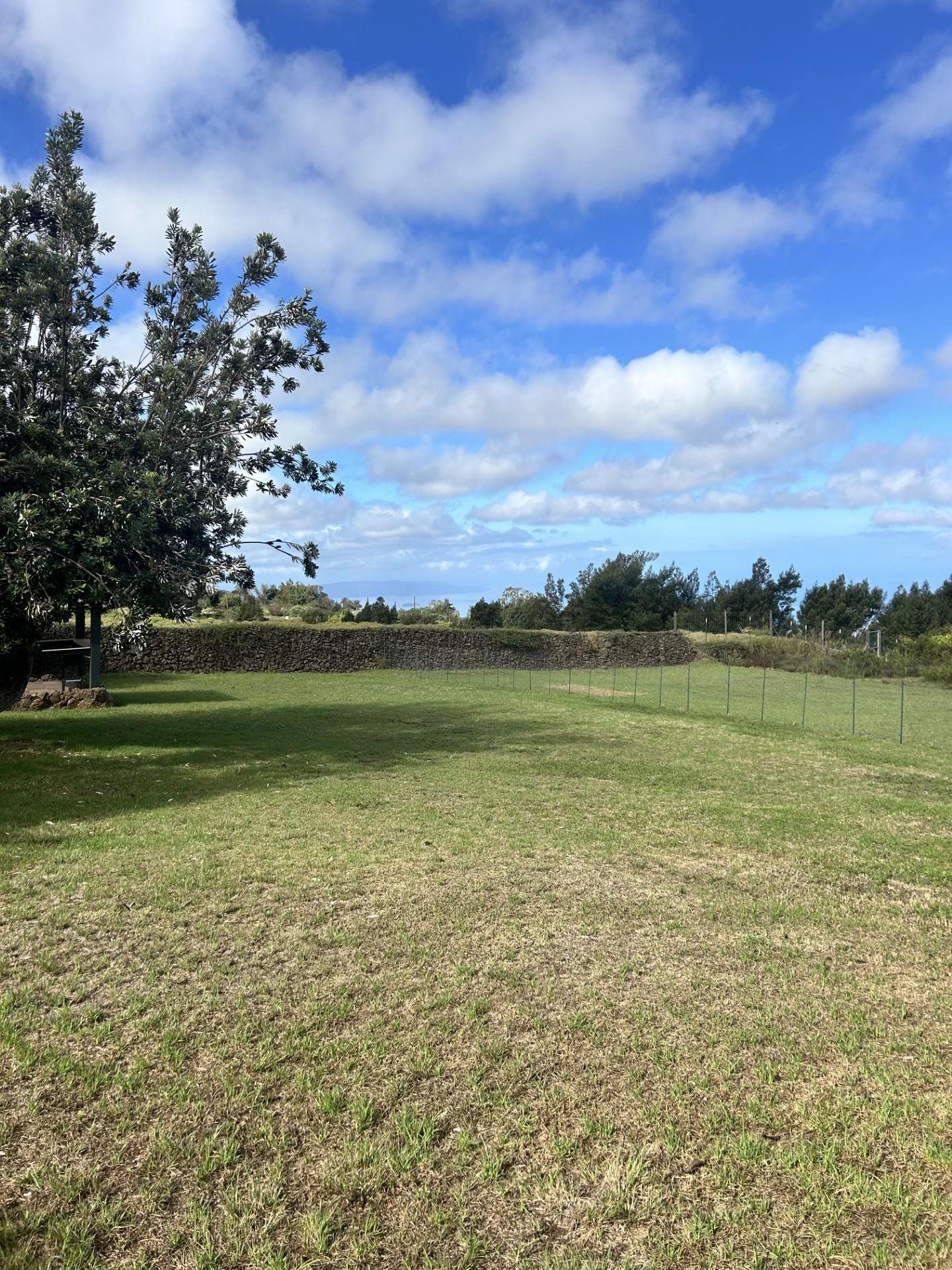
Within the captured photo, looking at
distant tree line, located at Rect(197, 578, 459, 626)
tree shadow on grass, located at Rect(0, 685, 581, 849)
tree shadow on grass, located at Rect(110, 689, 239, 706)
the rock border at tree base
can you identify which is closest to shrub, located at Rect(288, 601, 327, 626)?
distant tree line, located at Rect(197, 578, 459, 626)

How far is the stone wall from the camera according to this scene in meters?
33.8

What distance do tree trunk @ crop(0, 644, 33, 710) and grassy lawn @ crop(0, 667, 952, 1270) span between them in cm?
346

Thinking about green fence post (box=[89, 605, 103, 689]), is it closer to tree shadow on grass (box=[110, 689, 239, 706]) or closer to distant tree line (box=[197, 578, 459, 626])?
tree shadow on grass (box=[110, 689, 239, 706])

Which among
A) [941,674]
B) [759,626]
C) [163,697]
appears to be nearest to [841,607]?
[759,626]

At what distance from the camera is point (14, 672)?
453 inches

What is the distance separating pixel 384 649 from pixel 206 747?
84.7 ft

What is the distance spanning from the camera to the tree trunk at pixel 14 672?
37.2ft

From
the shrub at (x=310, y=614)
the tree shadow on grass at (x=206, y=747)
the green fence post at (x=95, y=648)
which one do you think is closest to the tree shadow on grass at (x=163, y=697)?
the tree shadow on grass at (x=206, y=747)

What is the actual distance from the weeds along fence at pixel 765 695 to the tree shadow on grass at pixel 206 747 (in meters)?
6.40

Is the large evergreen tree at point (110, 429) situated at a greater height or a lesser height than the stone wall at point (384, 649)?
greater

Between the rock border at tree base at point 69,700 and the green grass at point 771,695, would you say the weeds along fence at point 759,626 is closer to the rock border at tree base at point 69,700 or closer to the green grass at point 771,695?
the green grass at point 771,695

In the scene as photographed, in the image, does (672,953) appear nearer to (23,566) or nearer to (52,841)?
(52,841)

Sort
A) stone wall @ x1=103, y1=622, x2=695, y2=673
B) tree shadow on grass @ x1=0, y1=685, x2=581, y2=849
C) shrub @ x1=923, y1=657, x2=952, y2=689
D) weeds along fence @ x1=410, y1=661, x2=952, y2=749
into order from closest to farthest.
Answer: tree shadow on grass @ x1=0, y1=685, x2=581, y2=849
weeds along fence @ x1=410, y1=661, x2=952, y2=749
stone wall @ x1=103, y1=622, x2=695, y2=673
shrub @ x1=923, y1=657, x2=952, y2=689

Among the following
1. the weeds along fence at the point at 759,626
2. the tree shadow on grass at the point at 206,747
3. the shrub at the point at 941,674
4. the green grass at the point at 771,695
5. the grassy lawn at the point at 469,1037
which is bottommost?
the green grass at the point at 771,695
